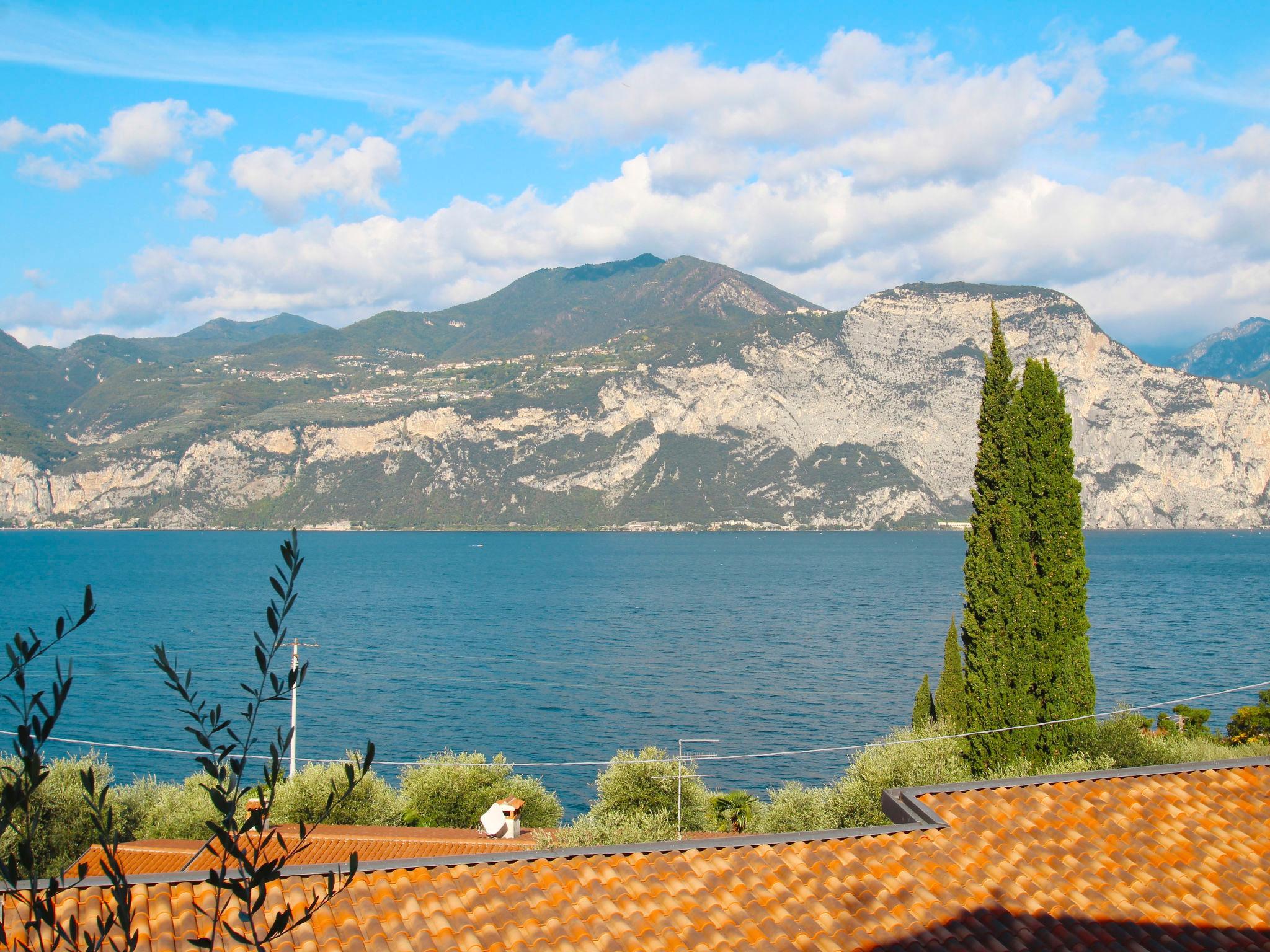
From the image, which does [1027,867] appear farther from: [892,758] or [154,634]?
[154,634]

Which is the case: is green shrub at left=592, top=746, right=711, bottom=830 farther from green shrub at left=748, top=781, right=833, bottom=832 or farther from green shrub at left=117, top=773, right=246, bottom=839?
green shrub at left=117, top=773, right=246, bottom=839

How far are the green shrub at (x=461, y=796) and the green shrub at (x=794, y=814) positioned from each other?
702cm

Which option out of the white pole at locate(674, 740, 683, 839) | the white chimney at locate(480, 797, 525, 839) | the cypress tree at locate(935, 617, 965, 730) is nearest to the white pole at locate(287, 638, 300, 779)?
the white chimney at locate(480, 797, 525, 839)

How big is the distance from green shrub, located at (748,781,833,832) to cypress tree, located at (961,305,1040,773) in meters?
3.92

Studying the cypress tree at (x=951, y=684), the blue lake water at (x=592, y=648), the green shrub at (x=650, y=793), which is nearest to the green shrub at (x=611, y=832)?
the green shrub at (x=650, y=793)

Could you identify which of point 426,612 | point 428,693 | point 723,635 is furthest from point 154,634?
point 723,635

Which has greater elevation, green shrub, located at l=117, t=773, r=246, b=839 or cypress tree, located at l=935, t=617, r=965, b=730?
cypress tree, located at l=935, t=617, r=965, b=730

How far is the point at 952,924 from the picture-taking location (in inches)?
417

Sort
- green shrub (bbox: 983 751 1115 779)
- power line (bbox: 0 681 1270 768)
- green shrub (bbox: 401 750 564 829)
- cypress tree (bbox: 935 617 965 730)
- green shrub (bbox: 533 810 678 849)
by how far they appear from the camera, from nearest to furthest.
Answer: green shrub (bbox: 983 751 1115 779) → green shrub (bbox: 533 810 678 849) → power line (bbox: 0 681 1270 768) → cypress tree (bbox: 935 617 965 730) → green shrub (bbox: 401 750 564 829)

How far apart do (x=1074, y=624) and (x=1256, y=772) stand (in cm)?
684

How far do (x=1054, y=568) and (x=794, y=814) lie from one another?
8.88 m

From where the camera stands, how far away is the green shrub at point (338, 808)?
24.2 metres

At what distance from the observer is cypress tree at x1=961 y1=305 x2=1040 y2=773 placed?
21.5 m

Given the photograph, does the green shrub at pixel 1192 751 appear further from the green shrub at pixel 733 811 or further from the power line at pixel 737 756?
the green shrub at pixel 733 811
